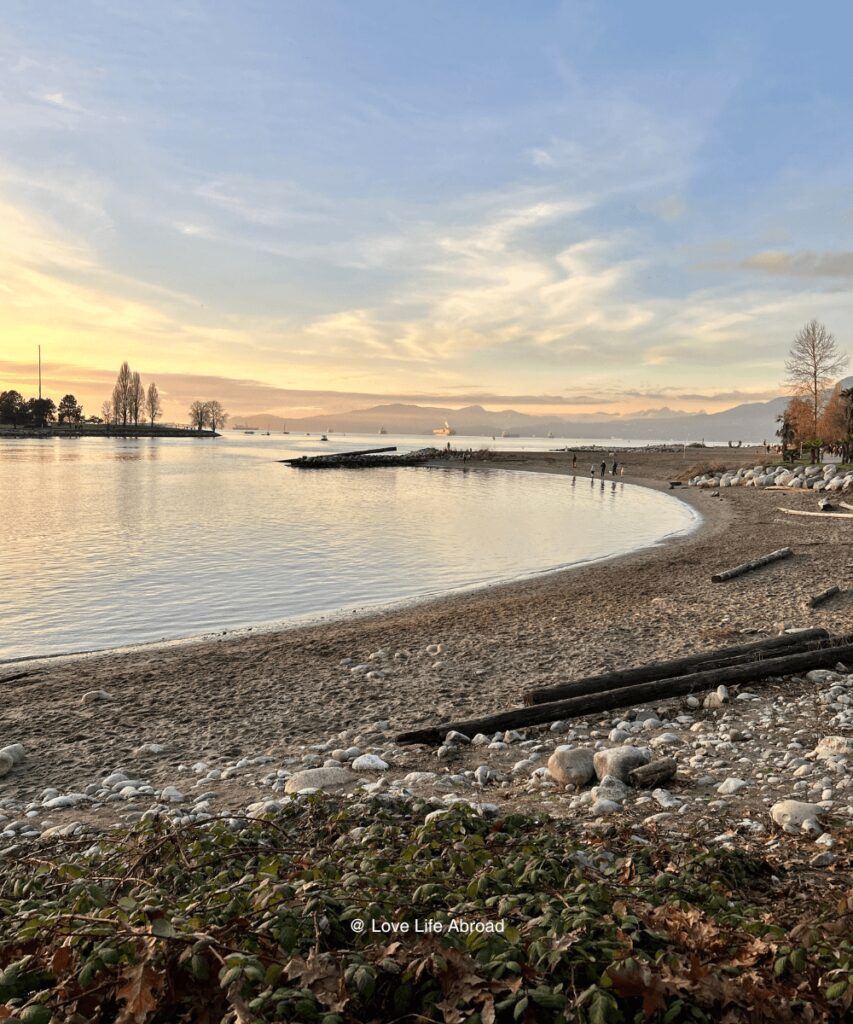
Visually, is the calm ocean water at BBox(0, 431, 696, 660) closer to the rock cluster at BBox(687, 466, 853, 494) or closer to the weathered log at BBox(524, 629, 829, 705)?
the rock cluster at BBox(687, 466, 853, 494)

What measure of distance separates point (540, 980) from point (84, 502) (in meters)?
49.6

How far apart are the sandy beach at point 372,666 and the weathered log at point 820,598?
28 cm

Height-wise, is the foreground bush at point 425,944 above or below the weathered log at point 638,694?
above

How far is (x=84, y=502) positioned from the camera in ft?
150

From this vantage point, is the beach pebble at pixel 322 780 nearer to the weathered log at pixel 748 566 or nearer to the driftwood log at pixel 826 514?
the weathered log at pixel 748 566

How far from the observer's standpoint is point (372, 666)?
11.9m

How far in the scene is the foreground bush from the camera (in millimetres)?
2906

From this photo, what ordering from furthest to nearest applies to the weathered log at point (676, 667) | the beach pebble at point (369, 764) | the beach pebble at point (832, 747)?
the weathered log at point (676, 667), the beach pebble at point (369, 764), the beach pebble at point (832, 747)

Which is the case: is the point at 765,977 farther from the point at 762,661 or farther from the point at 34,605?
the point at 34,605

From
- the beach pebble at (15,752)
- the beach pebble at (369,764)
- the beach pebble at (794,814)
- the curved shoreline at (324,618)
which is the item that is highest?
the beach pebble at (794,814)

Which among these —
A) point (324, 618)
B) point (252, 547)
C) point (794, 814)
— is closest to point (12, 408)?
point (252, 547)

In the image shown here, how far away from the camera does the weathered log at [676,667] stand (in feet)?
29.4

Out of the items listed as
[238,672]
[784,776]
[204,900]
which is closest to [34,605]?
[238,672]

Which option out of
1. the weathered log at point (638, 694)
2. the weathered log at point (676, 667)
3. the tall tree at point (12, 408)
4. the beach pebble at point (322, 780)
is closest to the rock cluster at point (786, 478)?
the weathered log at point (676, 667)
